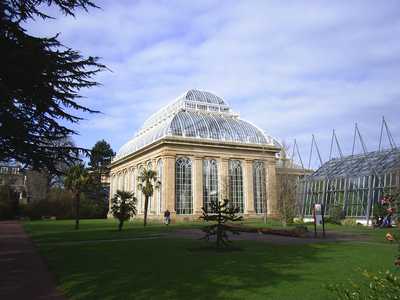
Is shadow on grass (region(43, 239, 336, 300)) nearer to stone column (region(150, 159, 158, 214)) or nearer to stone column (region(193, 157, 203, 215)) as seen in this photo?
stone column (region(193, 157, 203, 215))

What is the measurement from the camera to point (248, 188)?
5281 centimetres

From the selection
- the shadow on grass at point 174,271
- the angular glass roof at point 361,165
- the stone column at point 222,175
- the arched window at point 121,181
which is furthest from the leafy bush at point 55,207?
the shadow on grass at point 174,271

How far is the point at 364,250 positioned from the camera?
15789 millimetres

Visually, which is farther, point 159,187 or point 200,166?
point 200,166

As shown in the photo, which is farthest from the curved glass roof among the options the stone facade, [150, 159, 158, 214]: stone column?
[150, 159, 158, 214]: stone column

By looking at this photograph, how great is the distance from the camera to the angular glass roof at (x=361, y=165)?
38.4 m

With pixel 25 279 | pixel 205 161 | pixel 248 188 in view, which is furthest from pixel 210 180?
pixel 25 279

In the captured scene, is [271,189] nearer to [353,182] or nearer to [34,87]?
[353,182]

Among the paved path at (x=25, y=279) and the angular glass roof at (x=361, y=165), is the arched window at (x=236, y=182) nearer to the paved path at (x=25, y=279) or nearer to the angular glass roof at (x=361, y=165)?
the angular glass roof at (x=361, y=165)

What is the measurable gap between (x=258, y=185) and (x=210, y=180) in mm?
7142

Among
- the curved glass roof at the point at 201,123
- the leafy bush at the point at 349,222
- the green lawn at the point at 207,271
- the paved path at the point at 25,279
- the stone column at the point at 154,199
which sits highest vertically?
the curved glass roof at the point at 201,123

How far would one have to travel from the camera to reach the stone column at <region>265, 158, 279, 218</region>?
164 ft

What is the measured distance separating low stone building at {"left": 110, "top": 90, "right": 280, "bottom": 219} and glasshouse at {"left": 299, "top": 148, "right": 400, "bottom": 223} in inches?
204

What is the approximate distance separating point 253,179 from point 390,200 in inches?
1939
